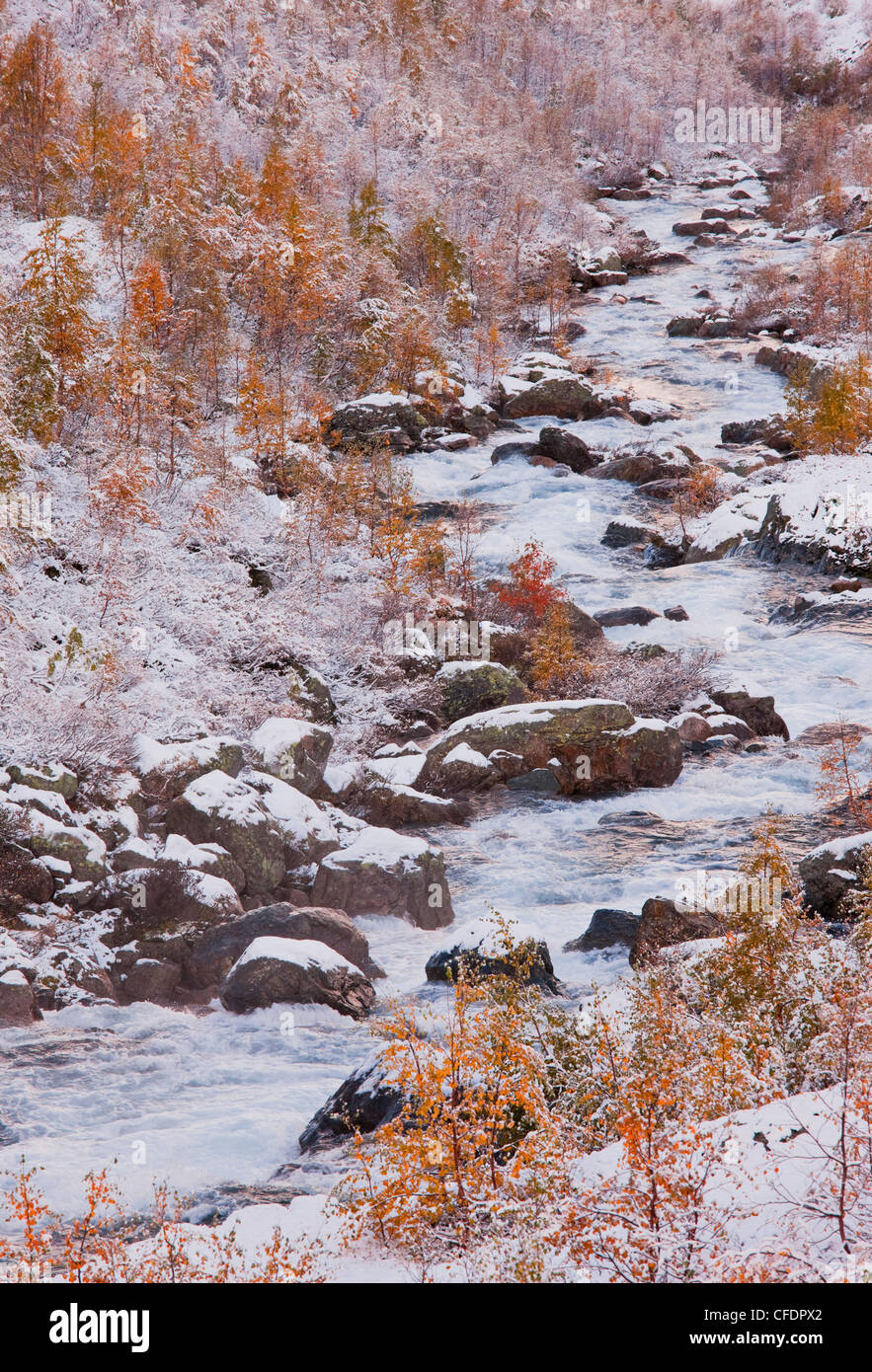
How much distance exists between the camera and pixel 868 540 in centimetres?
2267

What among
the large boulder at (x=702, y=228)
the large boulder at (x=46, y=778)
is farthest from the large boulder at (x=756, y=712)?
the large boulder at (x=702, y=228)

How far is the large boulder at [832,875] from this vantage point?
33.6ft

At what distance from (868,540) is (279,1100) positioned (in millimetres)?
19283

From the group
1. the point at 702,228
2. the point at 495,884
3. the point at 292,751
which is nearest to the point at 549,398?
the point at 292,751

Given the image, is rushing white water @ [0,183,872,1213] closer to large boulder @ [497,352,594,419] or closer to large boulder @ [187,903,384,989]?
large boulder @ [187,903,384,989]

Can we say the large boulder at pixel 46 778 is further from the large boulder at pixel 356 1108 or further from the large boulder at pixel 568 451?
the large boulder at pixel 568 451

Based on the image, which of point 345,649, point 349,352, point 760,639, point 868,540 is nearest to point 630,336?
point 349,352

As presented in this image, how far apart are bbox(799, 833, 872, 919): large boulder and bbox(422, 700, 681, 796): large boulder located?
15.6 ft

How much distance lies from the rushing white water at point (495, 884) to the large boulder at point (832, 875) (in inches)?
73.0

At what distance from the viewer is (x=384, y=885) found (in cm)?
1147

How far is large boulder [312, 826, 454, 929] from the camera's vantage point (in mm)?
11406

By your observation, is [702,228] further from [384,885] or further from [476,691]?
[384,885]

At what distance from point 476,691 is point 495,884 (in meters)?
5.10

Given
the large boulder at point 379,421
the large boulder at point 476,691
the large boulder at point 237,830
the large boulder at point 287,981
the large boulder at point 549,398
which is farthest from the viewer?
the large boulder at point 549,398
